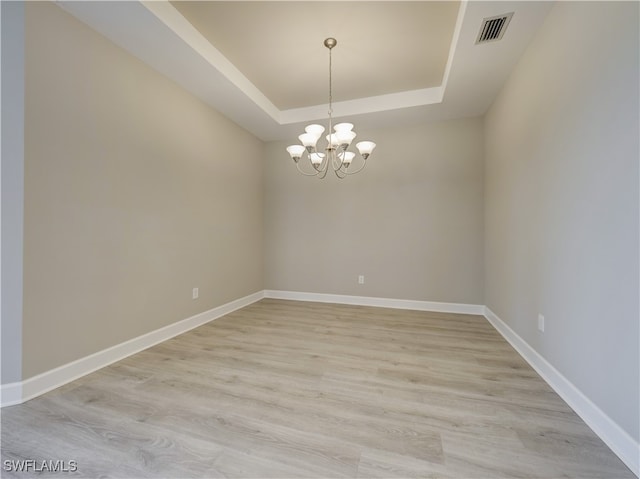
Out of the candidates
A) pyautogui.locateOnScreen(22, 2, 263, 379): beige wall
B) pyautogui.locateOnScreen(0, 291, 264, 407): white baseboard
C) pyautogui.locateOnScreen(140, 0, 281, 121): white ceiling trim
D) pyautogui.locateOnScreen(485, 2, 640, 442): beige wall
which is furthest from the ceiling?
pyautogui.locateOnScreen(0, 291, 264, 407): white baseboard

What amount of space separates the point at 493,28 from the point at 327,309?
135 inches

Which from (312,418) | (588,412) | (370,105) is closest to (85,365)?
(312,418)

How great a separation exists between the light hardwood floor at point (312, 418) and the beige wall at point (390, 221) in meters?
1.40

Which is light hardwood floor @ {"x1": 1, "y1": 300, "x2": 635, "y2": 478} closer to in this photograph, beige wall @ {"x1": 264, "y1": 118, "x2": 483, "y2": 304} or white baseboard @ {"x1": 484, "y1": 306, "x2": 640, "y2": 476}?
white baseboard @ {"x1": 484, "y1": 306, "x2": 640, "y2": 476}

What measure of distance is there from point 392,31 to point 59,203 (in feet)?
9.67

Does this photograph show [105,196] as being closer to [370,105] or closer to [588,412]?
[370,105]

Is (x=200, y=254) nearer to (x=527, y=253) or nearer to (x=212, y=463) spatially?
(x=212, y=463)

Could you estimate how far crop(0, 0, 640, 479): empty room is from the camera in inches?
52.2

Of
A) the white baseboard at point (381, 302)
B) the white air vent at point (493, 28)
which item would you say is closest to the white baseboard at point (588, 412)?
the white baseboard at point (381, 302)

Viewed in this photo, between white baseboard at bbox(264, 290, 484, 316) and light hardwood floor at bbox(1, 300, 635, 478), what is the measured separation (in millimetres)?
1129

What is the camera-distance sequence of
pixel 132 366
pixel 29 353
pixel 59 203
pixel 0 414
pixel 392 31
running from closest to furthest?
pixel 0 414 < pixel 29 353 < pixel 59 203 < pixel 132 366 < pixel 392 31

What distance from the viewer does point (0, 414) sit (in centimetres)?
157

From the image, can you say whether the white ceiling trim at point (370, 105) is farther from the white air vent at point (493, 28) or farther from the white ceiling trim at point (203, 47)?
the white air vent at point (493, 28)

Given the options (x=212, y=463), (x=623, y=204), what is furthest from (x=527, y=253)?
(x=212, y=463)
